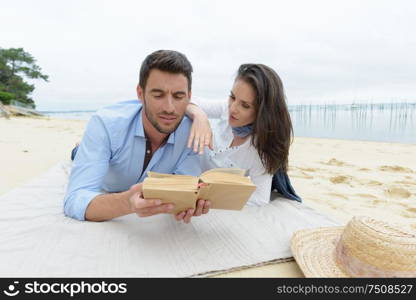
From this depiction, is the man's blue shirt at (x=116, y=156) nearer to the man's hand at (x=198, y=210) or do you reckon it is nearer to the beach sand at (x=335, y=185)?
the man's hand at (x=198, y=210)

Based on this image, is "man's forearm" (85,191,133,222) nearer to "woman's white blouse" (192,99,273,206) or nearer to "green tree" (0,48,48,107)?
"woman's white blouse" (192,99,273,206)

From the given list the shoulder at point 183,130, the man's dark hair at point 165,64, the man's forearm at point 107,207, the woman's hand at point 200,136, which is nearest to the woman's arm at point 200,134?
the woman's hand at point 200,136

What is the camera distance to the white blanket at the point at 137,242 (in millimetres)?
1498

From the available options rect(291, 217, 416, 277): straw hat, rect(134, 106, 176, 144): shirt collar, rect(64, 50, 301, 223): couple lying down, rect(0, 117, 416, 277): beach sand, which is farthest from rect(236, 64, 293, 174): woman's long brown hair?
rect(291, 217, 416, 277): straw hat

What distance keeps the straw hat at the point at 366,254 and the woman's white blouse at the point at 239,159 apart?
99 cm

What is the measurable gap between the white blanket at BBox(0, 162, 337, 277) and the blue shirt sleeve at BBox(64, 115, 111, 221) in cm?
11

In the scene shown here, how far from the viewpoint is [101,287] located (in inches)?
53.4

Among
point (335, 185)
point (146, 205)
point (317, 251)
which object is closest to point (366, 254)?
point (317, 251)

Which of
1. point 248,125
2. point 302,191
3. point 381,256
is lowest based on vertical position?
point 302,191

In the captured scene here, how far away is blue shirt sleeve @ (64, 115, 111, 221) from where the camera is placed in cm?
190

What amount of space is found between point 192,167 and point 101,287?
1.22 meters

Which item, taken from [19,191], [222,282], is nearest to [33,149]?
[19,191]

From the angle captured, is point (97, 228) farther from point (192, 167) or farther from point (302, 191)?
point (302, 191)

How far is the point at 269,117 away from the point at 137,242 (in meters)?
1.39
